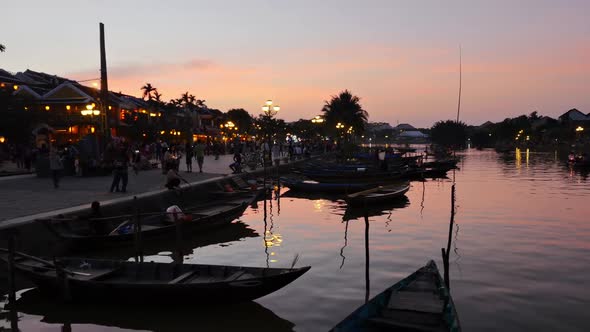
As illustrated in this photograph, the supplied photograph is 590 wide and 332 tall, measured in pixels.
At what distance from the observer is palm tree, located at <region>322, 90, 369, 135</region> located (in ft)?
257

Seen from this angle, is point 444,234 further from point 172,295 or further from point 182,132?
point 182,132

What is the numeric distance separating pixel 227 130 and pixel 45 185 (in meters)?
85.7

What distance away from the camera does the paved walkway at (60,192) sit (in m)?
16.3

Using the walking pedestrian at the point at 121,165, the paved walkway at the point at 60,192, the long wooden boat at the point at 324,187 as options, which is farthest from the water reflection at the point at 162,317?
the long wooden boat at the point at 324,187

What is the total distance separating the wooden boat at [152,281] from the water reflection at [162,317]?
9.8 inches

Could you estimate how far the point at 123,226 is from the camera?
15.9 metres

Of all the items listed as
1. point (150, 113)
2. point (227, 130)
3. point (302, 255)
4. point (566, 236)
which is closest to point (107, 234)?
point (302, 255)

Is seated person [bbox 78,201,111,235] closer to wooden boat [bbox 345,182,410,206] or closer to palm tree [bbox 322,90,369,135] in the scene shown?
wooden boat [bbox 345,182,410,206]

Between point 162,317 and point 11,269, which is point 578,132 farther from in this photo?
point 11,269

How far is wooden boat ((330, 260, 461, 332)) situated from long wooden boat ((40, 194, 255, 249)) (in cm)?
847

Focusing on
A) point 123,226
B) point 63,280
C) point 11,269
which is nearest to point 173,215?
point 123,226

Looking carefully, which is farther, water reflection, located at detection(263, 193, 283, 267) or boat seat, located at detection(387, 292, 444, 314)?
water reflection, located at detection(263, 193, 283, 267)

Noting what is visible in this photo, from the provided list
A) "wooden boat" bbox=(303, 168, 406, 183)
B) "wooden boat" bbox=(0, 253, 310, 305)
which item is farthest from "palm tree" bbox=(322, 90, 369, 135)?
"wooden boat" bbox=(0, 253, 310, 305)

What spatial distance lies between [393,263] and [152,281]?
7.52 metres
